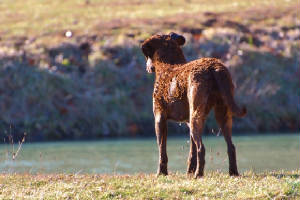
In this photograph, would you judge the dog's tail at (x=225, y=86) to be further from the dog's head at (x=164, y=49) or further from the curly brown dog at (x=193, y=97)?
the dog's head at (x=164, y=49)

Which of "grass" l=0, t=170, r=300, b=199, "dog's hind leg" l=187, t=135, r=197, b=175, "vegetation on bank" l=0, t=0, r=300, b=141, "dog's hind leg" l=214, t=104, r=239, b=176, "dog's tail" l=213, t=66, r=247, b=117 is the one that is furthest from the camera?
"vegetation on bank" l=0, t=0, r=300, b=141

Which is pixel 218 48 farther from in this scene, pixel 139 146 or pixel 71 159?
pixel 71 159

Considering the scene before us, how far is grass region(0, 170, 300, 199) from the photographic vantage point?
8.88 m

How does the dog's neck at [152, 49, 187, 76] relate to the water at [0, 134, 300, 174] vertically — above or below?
above

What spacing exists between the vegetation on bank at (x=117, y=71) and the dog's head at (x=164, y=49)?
16.5m

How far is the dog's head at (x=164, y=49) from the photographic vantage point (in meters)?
12.3

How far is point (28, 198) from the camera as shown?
900cm

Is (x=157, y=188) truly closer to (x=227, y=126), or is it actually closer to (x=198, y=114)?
(x=198, y=114)

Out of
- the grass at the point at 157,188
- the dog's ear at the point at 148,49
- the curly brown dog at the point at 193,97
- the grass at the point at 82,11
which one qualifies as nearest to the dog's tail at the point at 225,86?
the curly brown dog at the point at 193,97

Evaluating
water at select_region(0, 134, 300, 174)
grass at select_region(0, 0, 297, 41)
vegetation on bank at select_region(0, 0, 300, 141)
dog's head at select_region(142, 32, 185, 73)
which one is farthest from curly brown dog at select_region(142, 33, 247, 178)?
grass at select_region(0, 0, 297, 41)

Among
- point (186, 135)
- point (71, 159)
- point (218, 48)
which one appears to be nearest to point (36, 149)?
point (71, 159)

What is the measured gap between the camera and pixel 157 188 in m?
9.26

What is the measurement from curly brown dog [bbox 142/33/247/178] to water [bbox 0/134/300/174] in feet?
17.7

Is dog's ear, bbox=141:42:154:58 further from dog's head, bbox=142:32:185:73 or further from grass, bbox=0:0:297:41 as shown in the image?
grass, bbox=0:0:297:41
